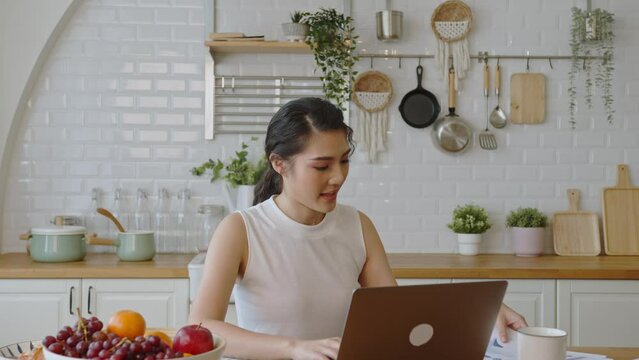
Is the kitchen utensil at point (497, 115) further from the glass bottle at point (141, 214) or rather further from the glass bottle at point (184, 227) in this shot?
the glass bottle at point (141, 214)

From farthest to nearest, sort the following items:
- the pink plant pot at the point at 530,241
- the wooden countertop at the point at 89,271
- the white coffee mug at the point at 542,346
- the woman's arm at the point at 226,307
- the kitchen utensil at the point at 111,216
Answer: the pink plant pot at the point at 530,241 < the kitchen utensil at the point at 111,216 < the wooden countertop at the point at 89,271 < the woman's arm at the point at 226,307 < the white coffee mug at the point at 542,346

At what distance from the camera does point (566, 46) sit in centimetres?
434

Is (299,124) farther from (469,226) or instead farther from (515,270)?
(469,226)

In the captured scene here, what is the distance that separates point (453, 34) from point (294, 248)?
2306mm

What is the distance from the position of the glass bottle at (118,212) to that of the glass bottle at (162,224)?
0.15 metres

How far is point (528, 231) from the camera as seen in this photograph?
4.12m

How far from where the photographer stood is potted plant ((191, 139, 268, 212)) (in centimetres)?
405

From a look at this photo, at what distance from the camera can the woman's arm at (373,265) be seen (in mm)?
2496

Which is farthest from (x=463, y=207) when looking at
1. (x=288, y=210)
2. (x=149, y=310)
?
(x=288, y=210)

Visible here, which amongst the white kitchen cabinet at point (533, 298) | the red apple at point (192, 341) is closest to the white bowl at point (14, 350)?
the red apple at point (192, 341)

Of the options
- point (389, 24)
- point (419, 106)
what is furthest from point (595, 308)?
point (389, 24)

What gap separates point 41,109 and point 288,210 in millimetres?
2324

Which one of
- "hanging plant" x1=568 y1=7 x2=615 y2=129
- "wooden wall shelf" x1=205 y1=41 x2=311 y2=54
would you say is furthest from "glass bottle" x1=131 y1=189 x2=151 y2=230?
"hanging plant" x1=568 y1=7 x2=615 y2=129

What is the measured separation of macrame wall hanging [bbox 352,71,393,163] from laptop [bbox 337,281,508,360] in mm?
2654
